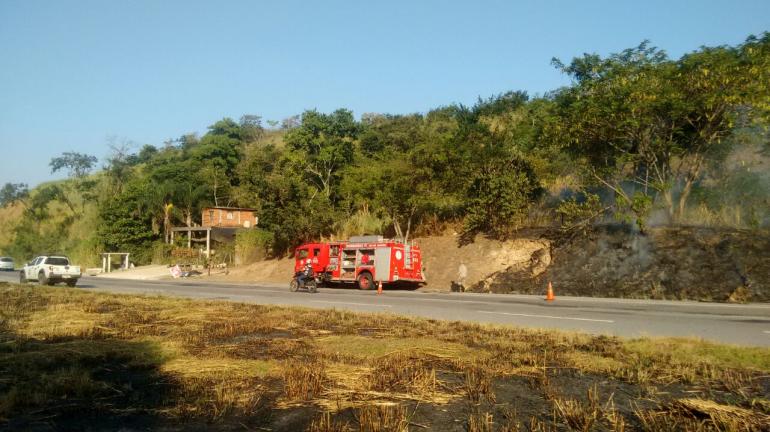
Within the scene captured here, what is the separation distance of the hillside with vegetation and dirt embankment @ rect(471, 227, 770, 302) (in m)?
1.11

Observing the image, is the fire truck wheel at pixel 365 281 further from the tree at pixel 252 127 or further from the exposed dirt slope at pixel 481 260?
the tree at pixel 252 127

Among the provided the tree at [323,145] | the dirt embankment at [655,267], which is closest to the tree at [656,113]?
the dirt embankment at [655,267]

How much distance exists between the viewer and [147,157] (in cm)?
9681

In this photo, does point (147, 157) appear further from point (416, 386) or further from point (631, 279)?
point (416, 386)

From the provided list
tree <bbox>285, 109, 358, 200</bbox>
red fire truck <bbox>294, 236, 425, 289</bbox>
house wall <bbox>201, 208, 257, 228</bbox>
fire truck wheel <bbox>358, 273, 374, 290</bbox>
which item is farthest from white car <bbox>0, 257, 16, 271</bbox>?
fire truck wheel <bbox>358, 273, 374, 290</bbox>

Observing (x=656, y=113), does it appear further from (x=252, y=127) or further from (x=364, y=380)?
(x=252, y=127)

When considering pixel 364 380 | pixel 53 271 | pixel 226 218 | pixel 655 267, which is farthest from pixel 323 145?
pixel 364 380

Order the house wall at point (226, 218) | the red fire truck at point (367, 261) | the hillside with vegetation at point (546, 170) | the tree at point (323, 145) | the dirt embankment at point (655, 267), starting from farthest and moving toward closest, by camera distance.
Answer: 1. the house wall at point (226, 218)
2. the tree at point (323, 145)
3. the red fire truck at point (367, 261)
4. the hillside with vegetation at point (546, 170)
5. the dirt embankment at point (655, 267)

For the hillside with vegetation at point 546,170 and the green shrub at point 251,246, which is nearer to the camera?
the hillside with vegetation at point 546,170

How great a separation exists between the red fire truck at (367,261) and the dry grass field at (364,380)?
18716 mm

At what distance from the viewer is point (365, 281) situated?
103 feet

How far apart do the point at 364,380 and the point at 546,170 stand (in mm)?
29483

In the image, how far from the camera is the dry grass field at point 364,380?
5477 mm

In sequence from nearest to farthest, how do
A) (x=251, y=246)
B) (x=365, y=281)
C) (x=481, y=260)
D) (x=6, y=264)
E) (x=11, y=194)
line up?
(x=365, y=281) < (x=481, y=260) < (x=251, y=246) < (x=6, y=264) < (x=11, y=194)
